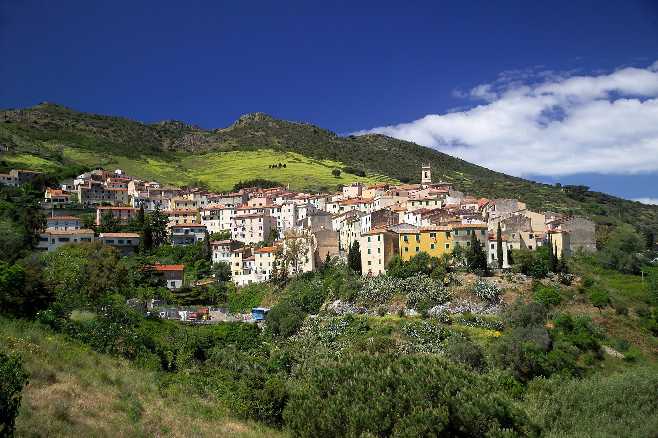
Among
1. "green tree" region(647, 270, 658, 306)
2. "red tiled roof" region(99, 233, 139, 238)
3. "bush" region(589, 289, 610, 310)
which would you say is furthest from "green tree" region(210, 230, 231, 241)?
"green tree" region(647, 270, 658, 306)

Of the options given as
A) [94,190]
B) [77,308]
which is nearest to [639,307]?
[77,308]

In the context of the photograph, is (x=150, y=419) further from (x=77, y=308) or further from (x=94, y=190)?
(x=94, y=190)

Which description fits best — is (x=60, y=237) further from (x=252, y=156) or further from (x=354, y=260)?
(x=252, y=156)

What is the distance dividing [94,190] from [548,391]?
77.4 meters

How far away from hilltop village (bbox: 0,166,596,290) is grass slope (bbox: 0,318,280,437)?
1445 inches

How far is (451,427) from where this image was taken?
55.8ft

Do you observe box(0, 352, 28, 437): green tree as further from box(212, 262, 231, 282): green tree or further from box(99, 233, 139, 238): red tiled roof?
box(99, 233, 139, 238): red tiled roof

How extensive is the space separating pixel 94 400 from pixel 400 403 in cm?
826

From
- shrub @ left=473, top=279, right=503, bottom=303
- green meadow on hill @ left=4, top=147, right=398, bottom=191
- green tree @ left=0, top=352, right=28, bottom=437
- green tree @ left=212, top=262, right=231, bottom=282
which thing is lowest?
shrub @ left=473, top=279, right=503, bottom=303

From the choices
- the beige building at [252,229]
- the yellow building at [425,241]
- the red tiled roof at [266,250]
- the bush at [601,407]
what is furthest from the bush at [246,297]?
the bush at [601,407]

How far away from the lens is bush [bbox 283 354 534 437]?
53.1 ft

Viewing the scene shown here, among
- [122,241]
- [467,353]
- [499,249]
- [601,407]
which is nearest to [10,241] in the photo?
[122,241]

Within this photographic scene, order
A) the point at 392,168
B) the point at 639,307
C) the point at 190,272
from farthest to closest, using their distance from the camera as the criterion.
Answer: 1. the point at 392,168
2. the point at 190,272
3. the point at 639,307

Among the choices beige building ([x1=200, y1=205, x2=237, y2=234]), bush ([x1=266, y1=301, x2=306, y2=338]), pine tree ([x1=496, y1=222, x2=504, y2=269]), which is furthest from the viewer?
beige building ([x1=200, y1=205, x2=237, y2=234])
